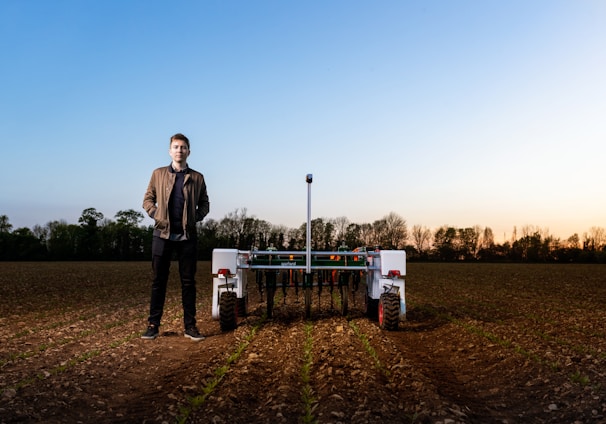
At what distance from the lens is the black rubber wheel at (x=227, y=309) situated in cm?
823

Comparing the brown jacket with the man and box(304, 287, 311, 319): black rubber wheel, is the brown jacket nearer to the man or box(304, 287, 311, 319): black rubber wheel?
the man

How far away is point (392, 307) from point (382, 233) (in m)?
77.9

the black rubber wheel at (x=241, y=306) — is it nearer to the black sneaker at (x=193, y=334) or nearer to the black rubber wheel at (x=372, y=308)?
the black sneaker at (x=193, y=334)

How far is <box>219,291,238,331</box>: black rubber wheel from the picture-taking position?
27.0 ft

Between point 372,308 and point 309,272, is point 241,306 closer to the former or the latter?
point 309,272

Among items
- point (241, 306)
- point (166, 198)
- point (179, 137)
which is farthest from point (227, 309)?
point (179, 137)

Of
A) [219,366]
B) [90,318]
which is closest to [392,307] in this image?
[219,366]

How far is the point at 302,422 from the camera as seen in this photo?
13.3 feet

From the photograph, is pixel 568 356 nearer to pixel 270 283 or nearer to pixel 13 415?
pixel 270 283

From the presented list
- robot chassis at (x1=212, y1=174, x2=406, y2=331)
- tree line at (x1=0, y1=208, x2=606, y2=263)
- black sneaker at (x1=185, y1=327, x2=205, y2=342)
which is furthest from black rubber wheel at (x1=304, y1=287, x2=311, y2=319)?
tree line at (x1=0, y1=208, x2=606, y2=263)

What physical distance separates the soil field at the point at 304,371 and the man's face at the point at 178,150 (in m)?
2.78

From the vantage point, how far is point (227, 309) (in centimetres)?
825

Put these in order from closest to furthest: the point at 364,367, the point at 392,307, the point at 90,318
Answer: the point at 364,367 < the point at 392,307 < the point at 90,318

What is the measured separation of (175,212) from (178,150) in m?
0.90
